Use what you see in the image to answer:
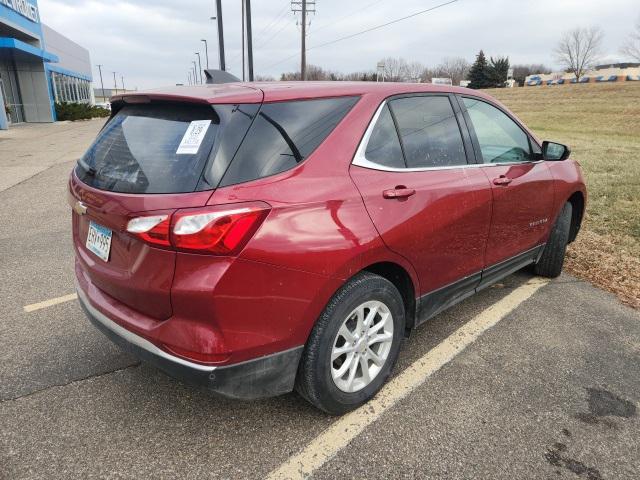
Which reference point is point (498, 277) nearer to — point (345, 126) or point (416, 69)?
point (345, 126)

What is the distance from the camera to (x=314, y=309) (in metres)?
2.16

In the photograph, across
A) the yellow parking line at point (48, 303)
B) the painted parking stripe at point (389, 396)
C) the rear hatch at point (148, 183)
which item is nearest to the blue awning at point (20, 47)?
the yellow parking line at point (48, 303)

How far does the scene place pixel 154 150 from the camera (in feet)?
7.22

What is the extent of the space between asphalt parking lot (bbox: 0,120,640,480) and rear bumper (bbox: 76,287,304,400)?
1.21ft

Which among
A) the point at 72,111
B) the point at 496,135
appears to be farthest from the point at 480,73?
the point at 496,135

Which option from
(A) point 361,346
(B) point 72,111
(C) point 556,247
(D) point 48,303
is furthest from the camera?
(B) point 72,111

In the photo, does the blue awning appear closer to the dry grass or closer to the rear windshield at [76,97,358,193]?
the dry grass

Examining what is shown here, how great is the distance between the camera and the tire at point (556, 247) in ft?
13.8

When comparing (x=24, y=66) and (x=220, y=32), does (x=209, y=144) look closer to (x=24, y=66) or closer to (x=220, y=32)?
(x=220, y=32)

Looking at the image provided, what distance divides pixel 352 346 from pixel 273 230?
0.81 m

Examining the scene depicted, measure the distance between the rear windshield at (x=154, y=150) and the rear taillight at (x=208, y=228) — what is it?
0.45ft

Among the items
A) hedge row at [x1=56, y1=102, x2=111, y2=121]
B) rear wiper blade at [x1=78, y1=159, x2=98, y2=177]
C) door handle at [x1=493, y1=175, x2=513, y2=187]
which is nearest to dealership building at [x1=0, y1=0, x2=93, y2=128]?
hedge row at [x1=56, y1=102, x2=111, y2=121]

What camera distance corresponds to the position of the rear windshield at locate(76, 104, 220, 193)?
6.62 ft

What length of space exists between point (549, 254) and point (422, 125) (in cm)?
220
